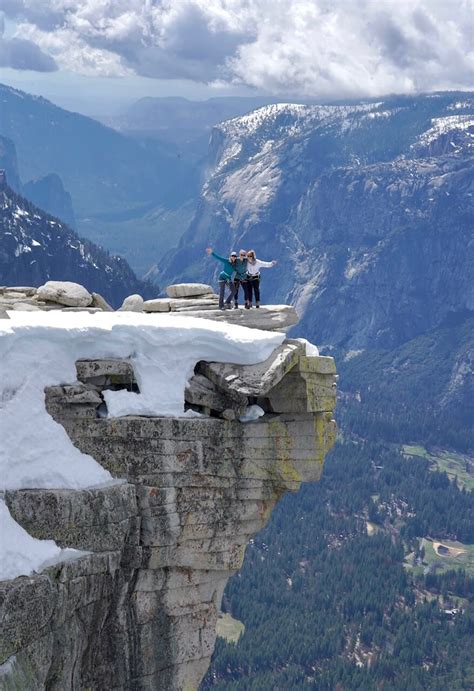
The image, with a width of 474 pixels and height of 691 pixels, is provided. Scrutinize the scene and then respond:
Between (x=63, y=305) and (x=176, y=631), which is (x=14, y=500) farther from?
(x=63, y=305)

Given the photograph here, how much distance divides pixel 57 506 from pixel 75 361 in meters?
5.11

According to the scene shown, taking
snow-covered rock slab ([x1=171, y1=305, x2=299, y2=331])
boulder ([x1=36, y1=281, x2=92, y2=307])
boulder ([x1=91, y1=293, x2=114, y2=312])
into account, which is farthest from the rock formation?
boulder ([x1=91, y1=293, x2=114, y2=312])

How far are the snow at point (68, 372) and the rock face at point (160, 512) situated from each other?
0.41m

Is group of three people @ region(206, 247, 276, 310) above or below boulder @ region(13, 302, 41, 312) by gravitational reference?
above

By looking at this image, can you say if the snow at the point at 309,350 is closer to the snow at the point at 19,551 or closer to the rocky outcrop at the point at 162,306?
the rocky outcrop at the point at 162,306

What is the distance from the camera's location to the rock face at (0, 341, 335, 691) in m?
37.5

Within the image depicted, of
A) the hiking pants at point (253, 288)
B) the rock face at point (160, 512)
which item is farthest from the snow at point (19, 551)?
the hiking pants at point (253, 288)

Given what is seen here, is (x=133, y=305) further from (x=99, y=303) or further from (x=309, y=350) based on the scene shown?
(x=309, y=350)

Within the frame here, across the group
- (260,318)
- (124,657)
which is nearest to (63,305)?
(260,318)

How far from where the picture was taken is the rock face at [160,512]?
123 ft

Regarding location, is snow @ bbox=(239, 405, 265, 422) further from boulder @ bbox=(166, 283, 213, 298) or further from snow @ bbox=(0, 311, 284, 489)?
boulder @ bbox=(166, 283, 213, 298)

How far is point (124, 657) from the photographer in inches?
1619

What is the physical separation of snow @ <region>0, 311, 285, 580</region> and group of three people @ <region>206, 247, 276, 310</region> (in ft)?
19.1

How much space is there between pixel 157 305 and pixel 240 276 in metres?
4.55
